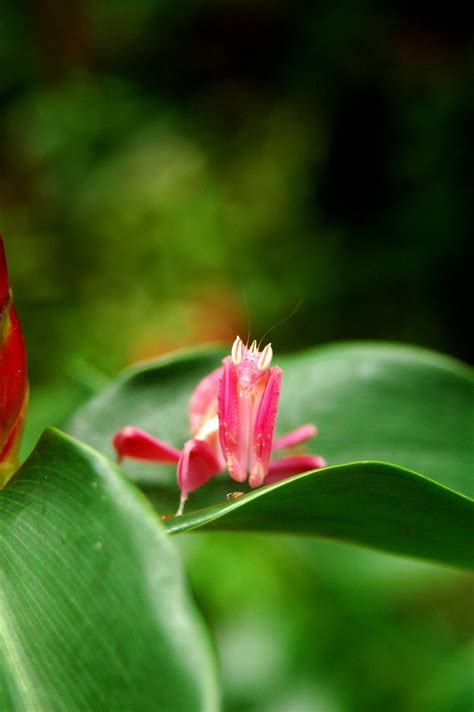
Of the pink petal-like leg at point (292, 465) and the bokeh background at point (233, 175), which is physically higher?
the bokeh background at point (233, 175)

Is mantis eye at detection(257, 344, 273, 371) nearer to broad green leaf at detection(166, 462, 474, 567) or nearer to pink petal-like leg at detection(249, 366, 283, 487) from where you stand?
pink petal-like leg at detection(249, 366, 283, 487)

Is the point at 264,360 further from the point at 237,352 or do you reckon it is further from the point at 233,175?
the point at 233,175

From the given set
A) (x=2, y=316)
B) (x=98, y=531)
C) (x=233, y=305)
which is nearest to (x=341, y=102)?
(x=233, y=305)

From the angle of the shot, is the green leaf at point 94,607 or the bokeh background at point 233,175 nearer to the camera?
the green leaf at point 94,607

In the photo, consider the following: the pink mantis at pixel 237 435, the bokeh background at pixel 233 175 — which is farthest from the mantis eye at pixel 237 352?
the bokeh background at pixel 233 175

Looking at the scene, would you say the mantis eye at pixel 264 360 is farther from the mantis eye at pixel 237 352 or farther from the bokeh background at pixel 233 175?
the bokeh background at pixel 233 175

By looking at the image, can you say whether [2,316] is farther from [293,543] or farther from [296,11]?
[296,11]

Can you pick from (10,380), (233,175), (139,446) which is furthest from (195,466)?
(233,175)
